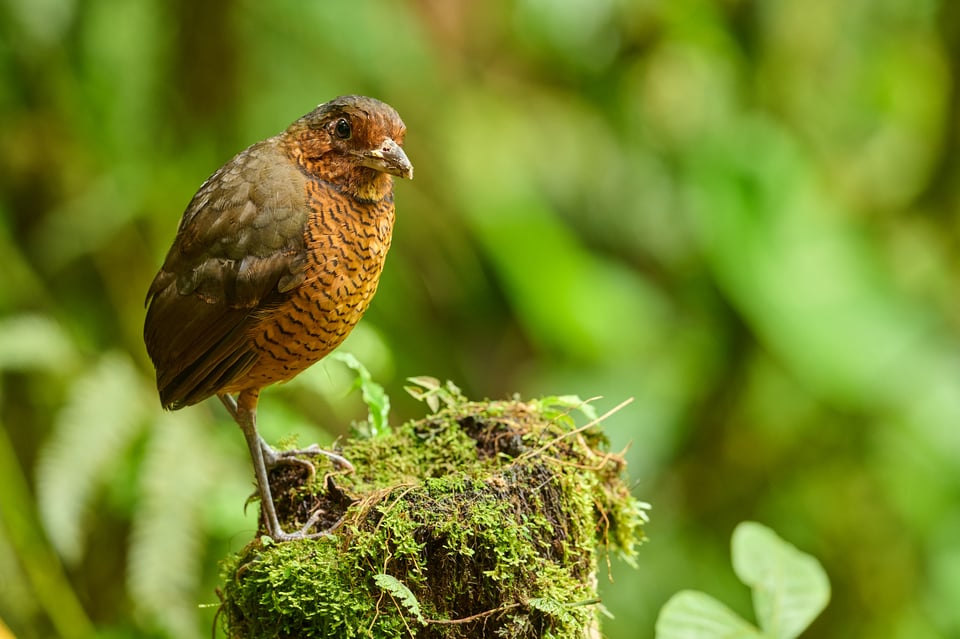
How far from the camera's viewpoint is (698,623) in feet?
6.86

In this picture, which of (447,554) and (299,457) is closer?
(447,554)

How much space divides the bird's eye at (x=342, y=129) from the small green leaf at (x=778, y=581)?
47.8 inches

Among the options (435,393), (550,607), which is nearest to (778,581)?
(550,607)

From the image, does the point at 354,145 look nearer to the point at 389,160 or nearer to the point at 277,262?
the point at 389,160

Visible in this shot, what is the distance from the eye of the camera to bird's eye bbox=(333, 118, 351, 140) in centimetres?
236

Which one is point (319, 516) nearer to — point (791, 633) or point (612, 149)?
point (791, 633)

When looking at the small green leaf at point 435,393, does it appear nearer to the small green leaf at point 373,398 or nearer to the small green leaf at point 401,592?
the small green leaf at point 373,398

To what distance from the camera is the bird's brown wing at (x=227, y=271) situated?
7.48 ft

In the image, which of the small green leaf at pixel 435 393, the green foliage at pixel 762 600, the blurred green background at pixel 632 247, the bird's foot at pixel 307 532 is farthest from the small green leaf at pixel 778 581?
the blurred green background at pixel 632 247

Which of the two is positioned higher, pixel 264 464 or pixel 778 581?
pixel 264 464

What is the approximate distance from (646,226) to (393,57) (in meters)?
1.51

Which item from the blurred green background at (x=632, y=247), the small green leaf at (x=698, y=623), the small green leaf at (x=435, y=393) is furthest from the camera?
the blurred green background at (x=632, y=247)

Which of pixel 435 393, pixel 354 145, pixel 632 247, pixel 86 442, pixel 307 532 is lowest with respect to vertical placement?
pixel 307 532

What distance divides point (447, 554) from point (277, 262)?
0.73 meters
